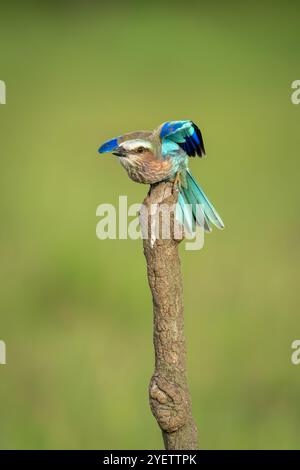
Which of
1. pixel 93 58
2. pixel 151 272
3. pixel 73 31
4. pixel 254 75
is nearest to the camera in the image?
pixel 151 272

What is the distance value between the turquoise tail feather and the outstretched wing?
0.12 m

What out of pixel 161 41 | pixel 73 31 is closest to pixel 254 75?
pixel 161 41

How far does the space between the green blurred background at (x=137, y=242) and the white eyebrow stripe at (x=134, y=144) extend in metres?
2.06

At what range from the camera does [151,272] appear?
390 cm

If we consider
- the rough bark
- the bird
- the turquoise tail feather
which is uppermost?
the bird

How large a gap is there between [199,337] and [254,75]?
758 centimetres

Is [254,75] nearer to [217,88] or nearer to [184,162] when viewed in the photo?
[217,88]

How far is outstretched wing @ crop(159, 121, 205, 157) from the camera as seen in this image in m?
4.12

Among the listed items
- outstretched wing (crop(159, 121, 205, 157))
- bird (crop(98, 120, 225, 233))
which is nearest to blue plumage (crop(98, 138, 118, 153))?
bird (crop(98, 120, 225, 233))

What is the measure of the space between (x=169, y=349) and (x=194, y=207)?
0.71m

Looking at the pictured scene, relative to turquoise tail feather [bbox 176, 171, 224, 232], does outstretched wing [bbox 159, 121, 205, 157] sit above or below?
above

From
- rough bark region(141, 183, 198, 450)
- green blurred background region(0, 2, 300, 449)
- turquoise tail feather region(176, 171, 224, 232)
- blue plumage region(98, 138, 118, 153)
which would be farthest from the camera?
green blurred background region(0, 2, 300, 449)

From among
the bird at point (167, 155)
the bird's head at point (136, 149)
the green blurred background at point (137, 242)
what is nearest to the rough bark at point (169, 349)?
the bird at point (167, 155)

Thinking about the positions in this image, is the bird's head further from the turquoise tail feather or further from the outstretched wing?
the turquoise tail feather
